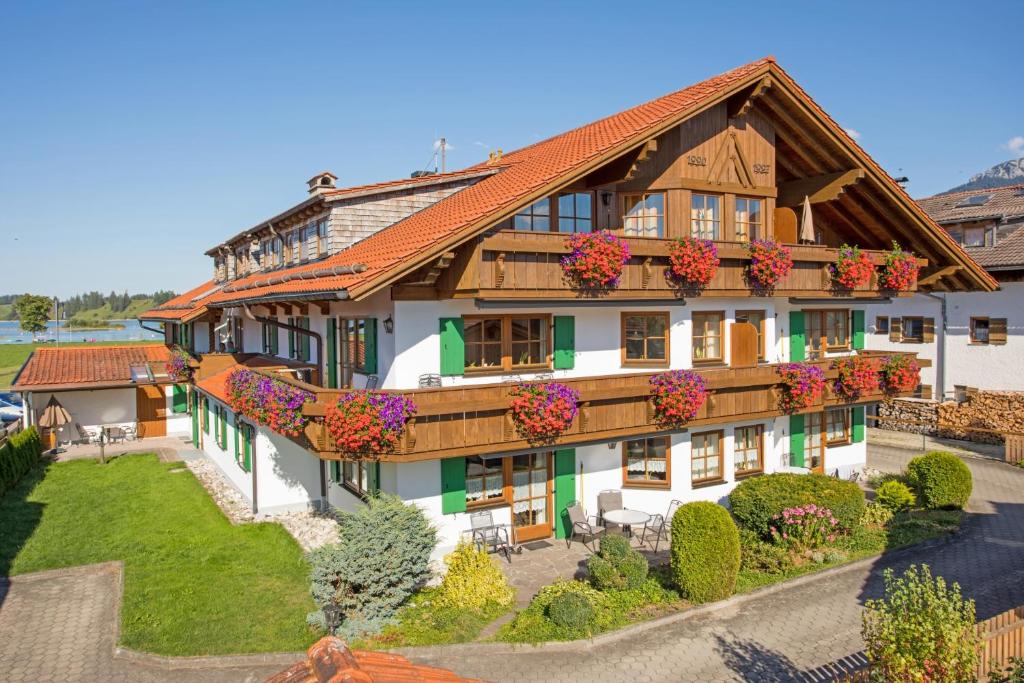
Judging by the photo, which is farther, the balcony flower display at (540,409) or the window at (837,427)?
the window at (837,427)

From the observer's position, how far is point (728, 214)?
1642 centimetres

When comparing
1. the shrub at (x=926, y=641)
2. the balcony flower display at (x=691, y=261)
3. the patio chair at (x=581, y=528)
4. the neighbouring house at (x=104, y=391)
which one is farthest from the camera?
the neighbouring house at (x=104, y=391)

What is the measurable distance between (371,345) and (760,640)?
8.87 metres

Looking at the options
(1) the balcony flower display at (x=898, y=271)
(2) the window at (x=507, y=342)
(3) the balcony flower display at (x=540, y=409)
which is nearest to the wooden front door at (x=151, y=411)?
(2) the window at (x=507, y=342)

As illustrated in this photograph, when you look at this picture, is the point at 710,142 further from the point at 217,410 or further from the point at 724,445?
the point at 217,410

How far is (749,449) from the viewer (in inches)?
703

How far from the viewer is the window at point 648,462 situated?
16.3m

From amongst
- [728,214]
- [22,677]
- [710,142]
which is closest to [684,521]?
[728,214]

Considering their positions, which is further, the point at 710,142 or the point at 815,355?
the point at 815,355

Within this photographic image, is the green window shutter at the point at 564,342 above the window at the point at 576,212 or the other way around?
the other way around

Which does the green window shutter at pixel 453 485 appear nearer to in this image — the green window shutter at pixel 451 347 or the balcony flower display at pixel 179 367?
the green window shutter at pixel 451 347

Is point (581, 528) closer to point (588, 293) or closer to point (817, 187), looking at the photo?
point (588, 293)

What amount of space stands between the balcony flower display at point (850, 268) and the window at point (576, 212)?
6339 millimetres

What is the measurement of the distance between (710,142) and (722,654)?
434 inches
